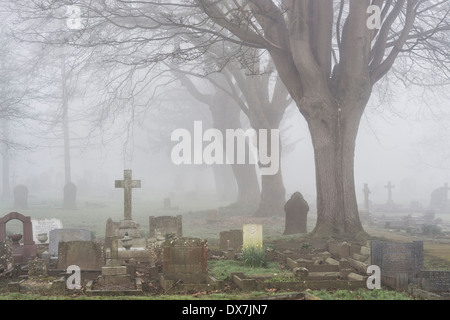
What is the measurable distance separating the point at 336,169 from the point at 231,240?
3.92 m

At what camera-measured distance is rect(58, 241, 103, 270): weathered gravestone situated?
12.2 m

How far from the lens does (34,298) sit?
9445 mm

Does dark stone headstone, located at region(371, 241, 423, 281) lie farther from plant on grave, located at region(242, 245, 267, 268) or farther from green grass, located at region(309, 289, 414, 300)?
plant on grave, located at region(242, 245, 267, 268)

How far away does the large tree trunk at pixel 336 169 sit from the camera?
1675 cm

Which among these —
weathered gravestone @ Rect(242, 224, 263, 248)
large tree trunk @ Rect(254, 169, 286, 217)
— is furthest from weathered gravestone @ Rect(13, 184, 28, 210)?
weathered gravestone @ Rect(242, 224, 263, 248)

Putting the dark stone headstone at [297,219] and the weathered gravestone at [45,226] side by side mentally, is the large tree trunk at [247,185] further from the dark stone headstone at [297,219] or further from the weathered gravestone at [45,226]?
the weathered gravestone at [45,226]

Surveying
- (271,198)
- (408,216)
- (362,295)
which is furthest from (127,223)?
(408,216)

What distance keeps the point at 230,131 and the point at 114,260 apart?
791 inches

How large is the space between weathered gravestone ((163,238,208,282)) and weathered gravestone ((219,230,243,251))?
399cm

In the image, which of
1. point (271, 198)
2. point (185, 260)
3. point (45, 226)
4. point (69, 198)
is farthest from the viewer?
point (69, 198)

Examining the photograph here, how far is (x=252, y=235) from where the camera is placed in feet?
47.2

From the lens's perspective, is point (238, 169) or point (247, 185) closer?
point (238, 169)

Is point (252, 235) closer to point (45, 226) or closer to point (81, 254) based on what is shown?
point (81, 254)
